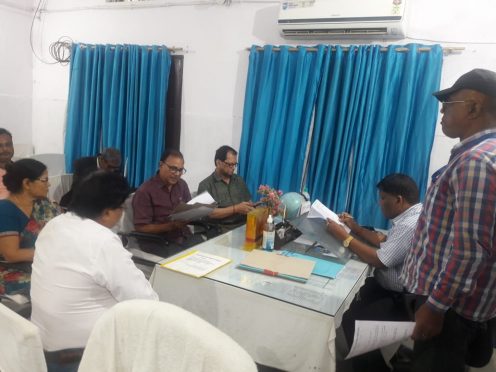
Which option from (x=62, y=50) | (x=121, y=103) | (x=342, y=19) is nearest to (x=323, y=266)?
(x=342, y=19)

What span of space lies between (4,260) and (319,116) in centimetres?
234

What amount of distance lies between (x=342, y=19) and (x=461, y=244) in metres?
2.28

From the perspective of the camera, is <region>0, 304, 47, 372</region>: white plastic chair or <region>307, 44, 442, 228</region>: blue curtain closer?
<region>0, 304, 47, 372</region>: white plastic chair

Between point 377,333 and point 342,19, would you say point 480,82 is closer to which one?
point 377,333

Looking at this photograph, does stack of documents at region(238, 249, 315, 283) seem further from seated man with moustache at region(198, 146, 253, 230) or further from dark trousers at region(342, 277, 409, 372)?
seated man with moustache at region(198, 146, 253, 230)

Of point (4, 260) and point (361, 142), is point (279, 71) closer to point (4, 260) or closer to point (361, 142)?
point (361, 142)

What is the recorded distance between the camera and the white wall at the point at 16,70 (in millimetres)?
4023

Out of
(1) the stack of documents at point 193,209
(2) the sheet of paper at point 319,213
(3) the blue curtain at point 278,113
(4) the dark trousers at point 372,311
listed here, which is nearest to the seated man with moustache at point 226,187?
(3) the blue curtain at point 278,113

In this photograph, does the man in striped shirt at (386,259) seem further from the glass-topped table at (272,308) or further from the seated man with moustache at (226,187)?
the seated man with moustache at (226,187)

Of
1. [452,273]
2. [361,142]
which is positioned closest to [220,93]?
[361,142]

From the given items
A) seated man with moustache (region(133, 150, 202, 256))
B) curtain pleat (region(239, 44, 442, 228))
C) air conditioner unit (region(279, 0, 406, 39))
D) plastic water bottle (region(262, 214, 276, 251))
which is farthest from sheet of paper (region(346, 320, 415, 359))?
air conditioner unit (region(279, 0, 406, 39))

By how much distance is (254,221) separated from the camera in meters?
2.06

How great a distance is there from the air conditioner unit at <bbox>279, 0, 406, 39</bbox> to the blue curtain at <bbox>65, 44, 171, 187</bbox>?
48.5 inches

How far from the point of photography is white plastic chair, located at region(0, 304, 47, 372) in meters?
0.93
